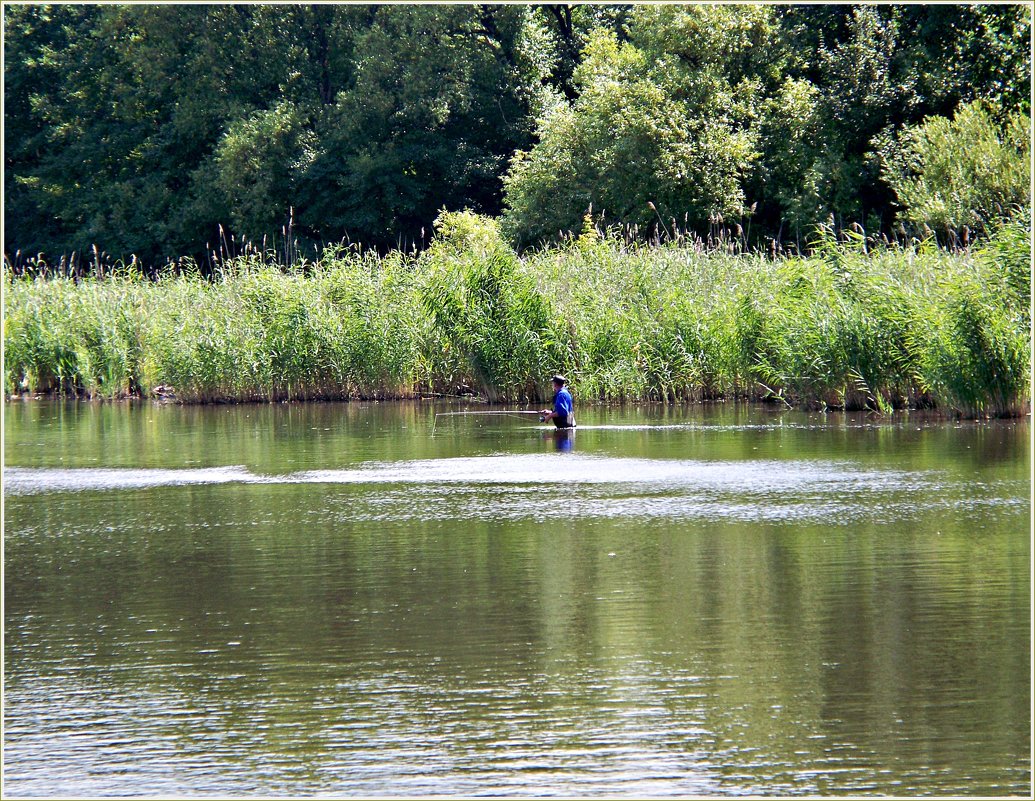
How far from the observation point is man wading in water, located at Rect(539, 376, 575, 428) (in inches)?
713

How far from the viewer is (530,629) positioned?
309 inches

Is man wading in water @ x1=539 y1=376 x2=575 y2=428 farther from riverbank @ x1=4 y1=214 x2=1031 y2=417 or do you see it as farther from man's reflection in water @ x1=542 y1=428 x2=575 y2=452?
riverbank @ x1=4 y1=214 x2=1031 y2=417

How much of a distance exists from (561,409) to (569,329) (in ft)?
16.2

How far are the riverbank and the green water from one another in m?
3.93

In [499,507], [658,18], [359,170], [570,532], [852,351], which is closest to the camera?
[570,532]

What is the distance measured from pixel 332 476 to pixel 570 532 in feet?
14.5

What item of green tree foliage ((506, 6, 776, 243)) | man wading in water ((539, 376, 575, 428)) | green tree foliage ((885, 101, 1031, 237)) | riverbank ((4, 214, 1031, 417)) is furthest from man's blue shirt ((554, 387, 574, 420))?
green tree foliage ((506, 6, 776, 243))

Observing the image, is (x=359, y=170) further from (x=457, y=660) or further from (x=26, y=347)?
(x=457, y=660)

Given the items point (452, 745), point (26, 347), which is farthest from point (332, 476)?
point (26, 347)

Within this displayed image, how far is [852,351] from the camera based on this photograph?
19406mm

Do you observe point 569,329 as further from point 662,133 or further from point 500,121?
point 500,121

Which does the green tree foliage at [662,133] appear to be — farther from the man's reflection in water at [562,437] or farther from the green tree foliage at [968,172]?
the man's reflection in water at [562,437]

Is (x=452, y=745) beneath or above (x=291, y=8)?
beneath

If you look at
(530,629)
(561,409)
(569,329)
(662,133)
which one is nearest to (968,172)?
(662,133)
